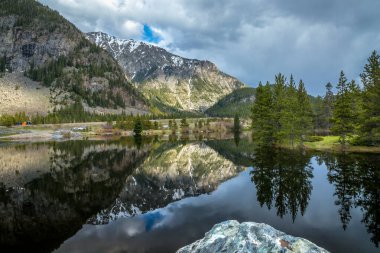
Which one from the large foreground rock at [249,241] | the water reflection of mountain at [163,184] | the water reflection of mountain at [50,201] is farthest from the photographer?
the water reflection of mountain at [163,184]

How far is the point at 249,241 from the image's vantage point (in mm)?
11188

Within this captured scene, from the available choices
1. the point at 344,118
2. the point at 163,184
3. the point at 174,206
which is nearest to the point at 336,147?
the point at 344,118

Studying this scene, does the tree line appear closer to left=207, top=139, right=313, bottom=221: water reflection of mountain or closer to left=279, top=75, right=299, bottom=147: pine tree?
left=279, top=75, right=299, bottom=147: pine tree

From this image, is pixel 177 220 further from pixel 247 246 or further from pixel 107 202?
pixel 247 246

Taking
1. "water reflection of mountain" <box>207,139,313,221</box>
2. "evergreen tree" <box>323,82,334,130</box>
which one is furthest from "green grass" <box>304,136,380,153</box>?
"evergreen tree" <box>323,82,334,130</box>

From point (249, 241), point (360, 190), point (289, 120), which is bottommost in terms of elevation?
point (360, 190)

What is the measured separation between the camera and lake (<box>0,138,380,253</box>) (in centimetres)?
1838

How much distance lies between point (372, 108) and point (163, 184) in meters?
50.8

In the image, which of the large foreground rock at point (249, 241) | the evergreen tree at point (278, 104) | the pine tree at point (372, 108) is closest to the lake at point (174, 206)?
the large foreground rock at point (249, 241)

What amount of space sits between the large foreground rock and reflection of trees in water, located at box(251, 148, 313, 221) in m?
11.5

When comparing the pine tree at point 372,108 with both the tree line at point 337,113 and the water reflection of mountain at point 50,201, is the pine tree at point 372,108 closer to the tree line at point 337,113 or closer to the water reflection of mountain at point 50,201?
the tree line at point 337,113

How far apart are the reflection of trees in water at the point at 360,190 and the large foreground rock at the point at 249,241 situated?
9.56 meters

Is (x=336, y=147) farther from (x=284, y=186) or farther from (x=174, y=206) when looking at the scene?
(x=174, y=206)

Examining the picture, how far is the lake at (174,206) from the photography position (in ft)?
60.3
